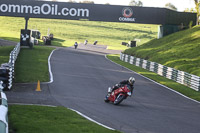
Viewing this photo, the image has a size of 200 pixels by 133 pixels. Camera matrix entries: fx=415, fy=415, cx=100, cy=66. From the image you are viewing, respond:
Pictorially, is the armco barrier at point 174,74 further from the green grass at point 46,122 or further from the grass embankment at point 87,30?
the grass embankment at point 87,30

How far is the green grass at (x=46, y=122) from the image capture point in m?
11.9

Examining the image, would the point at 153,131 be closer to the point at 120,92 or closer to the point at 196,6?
the point at 120,92

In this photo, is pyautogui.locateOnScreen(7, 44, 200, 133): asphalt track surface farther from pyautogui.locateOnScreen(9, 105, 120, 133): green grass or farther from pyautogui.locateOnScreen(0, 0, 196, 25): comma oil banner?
pyautogui.locateOnScreen(0, 0, 196, 25): comma oil banner

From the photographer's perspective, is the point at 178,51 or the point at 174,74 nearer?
the point at 174,74

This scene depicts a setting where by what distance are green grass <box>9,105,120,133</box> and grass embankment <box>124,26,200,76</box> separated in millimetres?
21519

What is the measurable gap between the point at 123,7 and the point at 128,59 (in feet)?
35.0

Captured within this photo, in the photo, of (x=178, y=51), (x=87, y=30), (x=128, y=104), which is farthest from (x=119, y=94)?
(x=87, y=30)

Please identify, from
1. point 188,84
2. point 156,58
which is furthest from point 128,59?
point 188,84

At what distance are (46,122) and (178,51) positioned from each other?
37.6m

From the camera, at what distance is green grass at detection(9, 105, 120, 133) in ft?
39.0

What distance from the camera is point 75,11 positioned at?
5916cm

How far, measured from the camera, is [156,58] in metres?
48.3

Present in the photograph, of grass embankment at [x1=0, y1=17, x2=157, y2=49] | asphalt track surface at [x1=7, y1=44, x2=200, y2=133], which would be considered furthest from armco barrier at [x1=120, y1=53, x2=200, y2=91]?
grass embankment at [x1=0, y1=17, x2=157, y2=49]

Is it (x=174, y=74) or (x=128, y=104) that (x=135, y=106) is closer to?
(x=128, y=104)
